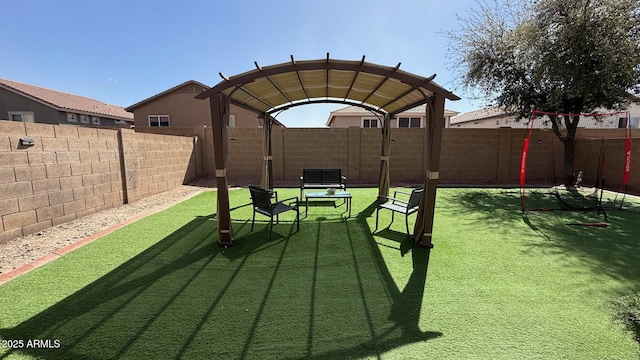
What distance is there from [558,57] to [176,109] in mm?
→ 18670

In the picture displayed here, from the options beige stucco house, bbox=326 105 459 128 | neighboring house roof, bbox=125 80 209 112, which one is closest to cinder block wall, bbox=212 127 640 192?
beige stucco house, bbox=326 105 459 128

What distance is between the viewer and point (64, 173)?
189 inches

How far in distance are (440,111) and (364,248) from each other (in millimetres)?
2335

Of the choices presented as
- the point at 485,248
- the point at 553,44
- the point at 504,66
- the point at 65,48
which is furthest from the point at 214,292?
the point at 65,48

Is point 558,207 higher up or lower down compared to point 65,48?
lower down

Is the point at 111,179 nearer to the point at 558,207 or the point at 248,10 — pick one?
the point at 248,10

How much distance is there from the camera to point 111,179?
19.6ft

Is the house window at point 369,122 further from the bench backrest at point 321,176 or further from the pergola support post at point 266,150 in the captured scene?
the pergola support post at point 266,150

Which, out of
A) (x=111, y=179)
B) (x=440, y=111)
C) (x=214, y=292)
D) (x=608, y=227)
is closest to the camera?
(x=214, y=292)

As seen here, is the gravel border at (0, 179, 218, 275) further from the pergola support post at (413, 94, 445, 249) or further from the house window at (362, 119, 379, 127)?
the house window at (362, 119, 379, 127)

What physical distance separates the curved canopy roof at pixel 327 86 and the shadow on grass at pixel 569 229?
114 inches

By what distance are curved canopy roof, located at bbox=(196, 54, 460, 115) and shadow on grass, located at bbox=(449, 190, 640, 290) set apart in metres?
2.90

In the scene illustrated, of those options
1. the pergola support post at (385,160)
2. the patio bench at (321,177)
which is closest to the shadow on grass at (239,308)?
the pergola support post at (385,160)

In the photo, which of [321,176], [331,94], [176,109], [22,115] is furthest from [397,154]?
[22,115]
